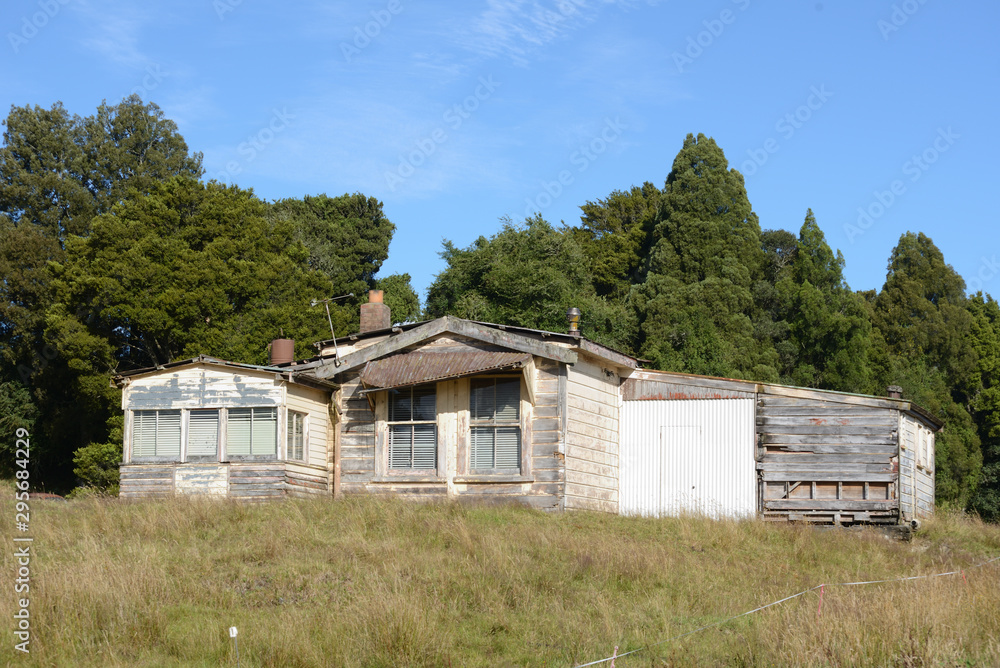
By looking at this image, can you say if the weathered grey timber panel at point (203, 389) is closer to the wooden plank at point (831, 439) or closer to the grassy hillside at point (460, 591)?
the grassy hillside at point (460, 591)

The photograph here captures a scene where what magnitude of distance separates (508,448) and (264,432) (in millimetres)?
4875

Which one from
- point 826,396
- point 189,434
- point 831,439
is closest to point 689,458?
point 831,439

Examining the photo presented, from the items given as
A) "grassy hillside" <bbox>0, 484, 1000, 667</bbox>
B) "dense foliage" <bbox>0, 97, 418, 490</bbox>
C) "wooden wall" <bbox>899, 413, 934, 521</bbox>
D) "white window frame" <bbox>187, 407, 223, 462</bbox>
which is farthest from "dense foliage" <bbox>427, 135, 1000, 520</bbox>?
"grassy hillside" <bbox>0, 484, 1000, 667</bbox>

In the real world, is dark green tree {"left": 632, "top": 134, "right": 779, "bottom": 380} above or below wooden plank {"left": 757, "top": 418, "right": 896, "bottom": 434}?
above

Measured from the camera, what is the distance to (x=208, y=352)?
1328 inches

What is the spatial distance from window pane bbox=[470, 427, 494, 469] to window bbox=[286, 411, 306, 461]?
11.9ft

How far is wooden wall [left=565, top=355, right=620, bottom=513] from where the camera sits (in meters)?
19.7

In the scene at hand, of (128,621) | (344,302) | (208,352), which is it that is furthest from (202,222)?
(128,621)

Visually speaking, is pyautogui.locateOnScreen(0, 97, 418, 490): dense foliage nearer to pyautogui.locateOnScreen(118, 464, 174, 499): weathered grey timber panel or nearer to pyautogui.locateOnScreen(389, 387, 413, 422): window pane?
pyautogui.locateOnScreen(118, 464, 174, 499): weathered grey timber panel

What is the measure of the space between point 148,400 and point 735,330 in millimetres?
25535

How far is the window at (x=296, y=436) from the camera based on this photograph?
805 inches

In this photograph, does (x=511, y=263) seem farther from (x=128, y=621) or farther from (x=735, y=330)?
(x=128, y=621)

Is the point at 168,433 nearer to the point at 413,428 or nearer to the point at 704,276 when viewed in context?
the point at 413,428

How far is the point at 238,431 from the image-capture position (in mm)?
20391
